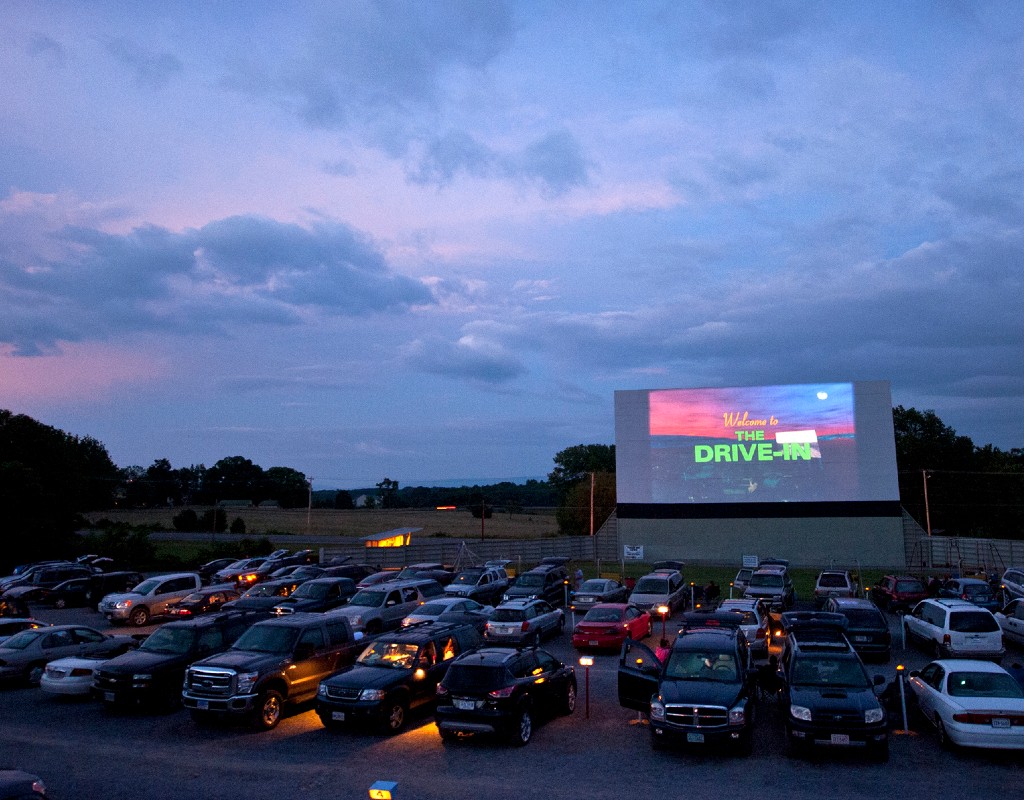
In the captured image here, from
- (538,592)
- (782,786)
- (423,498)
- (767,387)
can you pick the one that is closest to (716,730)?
(782,786)

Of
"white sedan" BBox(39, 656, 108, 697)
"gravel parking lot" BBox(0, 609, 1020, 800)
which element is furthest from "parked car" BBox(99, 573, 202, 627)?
"gravel parking lot" BBox(0, 609, 1020, 800)

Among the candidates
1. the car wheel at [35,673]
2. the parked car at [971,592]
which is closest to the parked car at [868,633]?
the parked car at [971,592]

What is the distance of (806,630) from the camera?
50.7 ft

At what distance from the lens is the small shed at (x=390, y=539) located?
1943 inches

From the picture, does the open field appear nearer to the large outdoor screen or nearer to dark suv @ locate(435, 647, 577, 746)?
the large outdoor screen

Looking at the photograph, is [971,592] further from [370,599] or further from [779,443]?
[779,443]

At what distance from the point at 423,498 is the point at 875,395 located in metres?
144

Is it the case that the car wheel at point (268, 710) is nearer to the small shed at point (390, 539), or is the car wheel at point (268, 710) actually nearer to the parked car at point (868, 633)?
the parked car at point (868, 633)

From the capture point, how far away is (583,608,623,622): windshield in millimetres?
21484

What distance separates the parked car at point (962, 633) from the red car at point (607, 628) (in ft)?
23.6

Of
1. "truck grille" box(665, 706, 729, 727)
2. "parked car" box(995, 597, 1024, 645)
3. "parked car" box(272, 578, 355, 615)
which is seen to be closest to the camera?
"truck grille" box(665, 706, 729, 727)

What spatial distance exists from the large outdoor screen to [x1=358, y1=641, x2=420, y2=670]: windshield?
125ft

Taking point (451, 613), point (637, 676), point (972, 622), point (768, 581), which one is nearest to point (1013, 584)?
point (768, 581)

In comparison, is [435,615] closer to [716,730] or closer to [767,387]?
[716,730]
